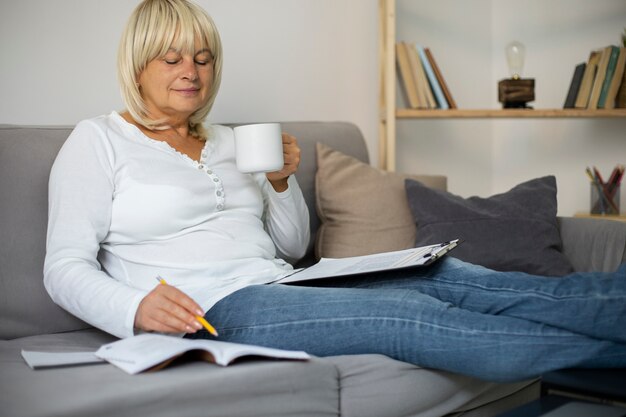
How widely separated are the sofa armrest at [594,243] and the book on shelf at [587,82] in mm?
1011

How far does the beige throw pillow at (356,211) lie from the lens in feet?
7.34

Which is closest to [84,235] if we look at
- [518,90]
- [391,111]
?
[391,111]

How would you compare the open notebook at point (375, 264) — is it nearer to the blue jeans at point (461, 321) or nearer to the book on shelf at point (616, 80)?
the blue jeans at point (461, 321)

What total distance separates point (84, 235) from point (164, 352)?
16.4 inches

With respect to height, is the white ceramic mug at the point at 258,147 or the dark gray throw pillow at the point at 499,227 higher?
the white ceramic mug at the point at 258,147

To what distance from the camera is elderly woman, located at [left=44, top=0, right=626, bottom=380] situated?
4.61 feet

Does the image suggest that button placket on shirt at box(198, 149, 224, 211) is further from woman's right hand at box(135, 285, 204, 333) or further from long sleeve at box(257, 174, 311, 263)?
woman's right hand at box(135, 285, 204, 333)

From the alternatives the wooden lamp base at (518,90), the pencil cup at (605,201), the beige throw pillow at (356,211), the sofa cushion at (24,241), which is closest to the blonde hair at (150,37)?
the sofa cushion at (24,241)

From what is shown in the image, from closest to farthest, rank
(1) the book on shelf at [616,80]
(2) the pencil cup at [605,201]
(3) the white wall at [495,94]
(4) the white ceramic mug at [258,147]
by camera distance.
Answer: (4) the white ceramic mug at [258,147], (1) the book on shelf at [616,80], (2) the pencil cup at [605,201], (3) the white wall at [495,94]

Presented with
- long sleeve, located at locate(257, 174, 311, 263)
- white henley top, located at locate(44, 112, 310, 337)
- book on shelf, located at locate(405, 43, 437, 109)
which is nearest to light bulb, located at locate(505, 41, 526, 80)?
book on shelf, located at locate(405, 43, 437, 109)

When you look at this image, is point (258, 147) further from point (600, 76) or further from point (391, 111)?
point (600, 76)

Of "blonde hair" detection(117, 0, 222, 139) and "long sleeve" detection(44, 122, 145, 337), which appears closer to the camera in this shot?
"long sleeve" detection(44, 122, 145, 337)

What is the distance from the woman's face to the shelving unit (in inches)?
47.6

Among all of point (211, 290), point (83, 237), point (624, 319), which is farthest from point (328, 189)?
point (624, 319)
